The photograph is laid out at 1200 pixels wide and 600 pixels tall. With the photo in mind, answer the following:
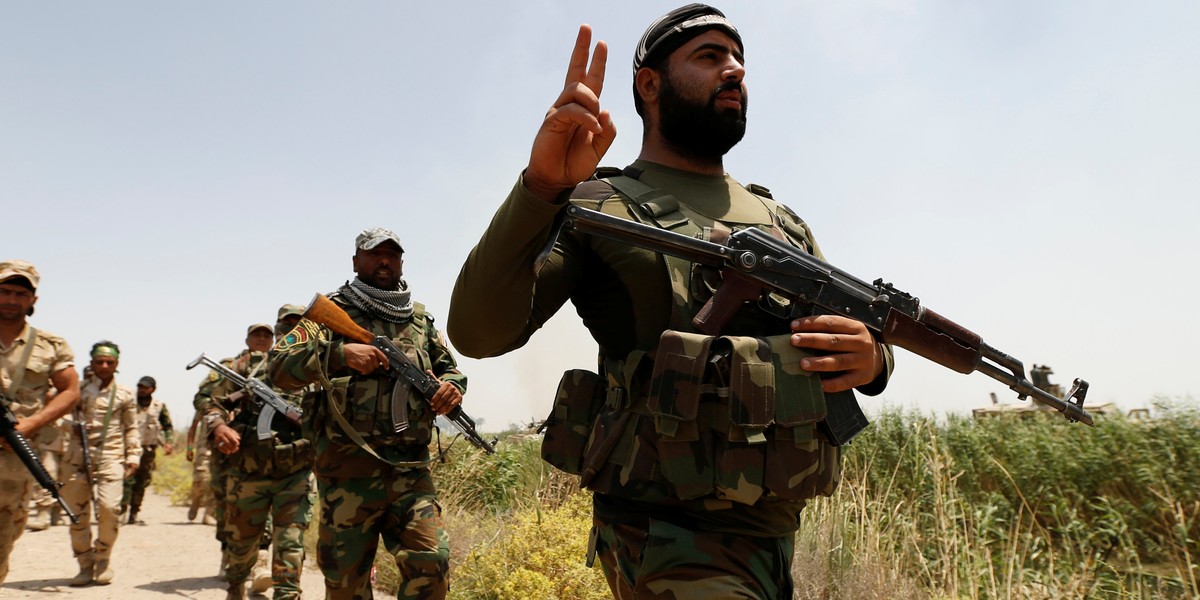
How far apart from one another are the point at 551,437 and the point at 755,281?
2.21 feet

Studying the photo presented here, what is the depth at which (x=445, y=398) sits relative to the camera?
16.3ft

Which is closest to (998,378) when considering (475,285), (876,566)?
(475,285)

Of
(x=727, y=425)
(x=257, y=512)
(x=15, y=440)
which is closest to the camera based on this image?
(x=727, y=425)

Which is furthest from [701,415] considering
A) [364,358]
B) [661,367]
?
[364,358]

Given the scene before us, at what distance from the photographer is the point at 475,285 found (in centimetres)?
194

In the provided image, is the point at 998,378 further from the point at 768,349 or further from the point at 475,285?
the point at 475,285

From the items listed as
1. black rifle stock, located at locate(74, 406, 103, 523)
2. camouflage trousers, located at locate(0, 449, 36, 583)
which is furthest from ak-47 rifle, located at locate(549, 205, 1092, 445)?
black rifle stock, located at locate(74, 406, 103, 523)

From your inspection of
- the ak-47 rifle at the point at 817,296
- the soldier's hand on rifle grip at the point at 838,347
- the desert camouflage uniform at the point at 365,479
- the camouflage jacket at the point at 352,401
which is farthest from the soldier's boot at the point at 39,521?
the soldier's hand on rifle grip at the point at 838,347

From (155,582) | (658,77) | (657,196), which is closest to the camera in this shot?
(657,196)

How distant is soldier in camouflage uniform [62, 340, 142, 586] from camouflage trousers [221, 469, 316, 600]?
1.63m

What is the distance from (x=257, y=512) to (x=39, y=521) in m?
7.47

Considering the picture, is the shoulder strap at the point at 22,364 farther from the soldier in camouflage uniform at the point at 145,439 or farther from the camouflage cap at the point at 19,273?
the soldier in camouflage uniform at the point at 145,439

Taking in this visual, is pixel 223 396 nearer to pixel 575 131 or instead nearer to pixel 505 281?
pixel 505 281

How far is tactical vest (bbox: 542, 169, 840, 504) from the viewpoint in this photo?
1946mm
